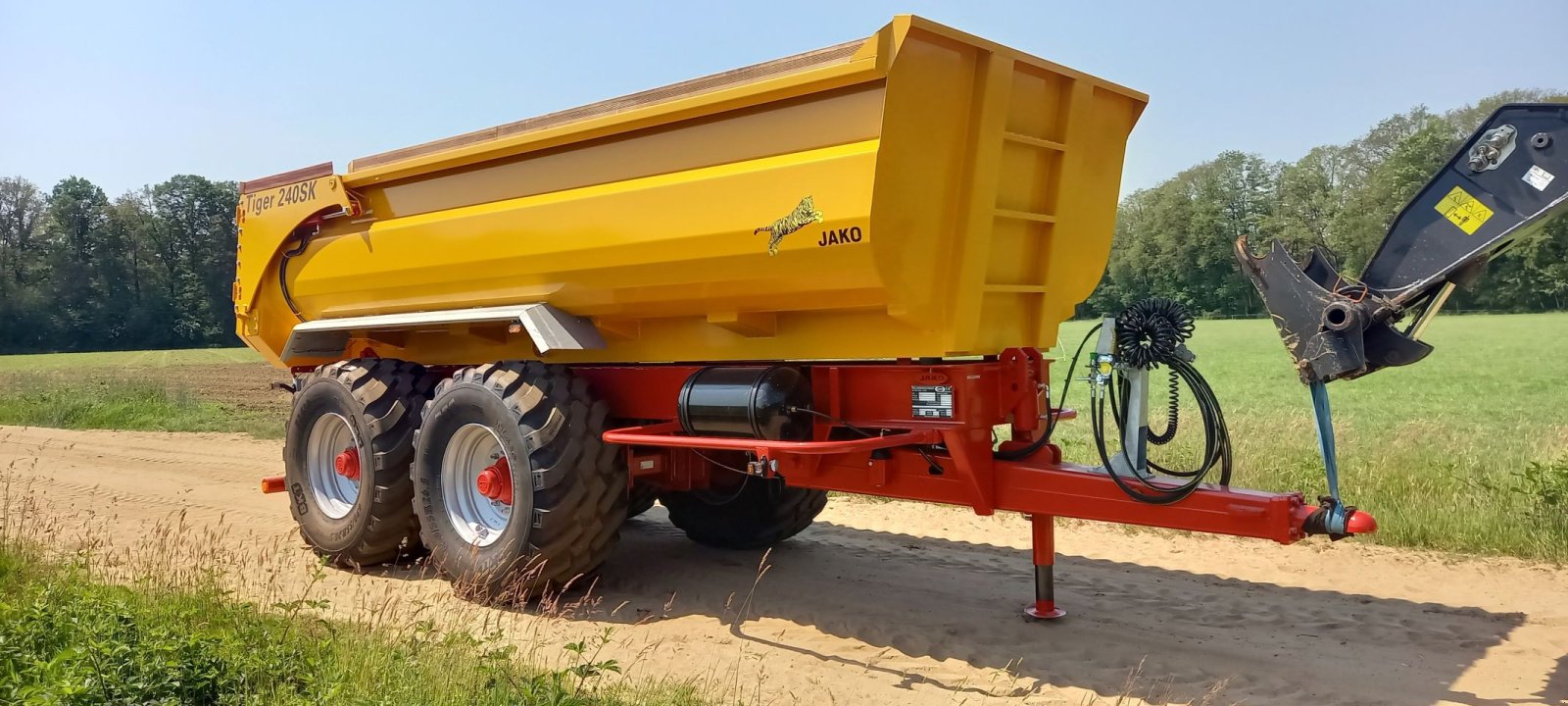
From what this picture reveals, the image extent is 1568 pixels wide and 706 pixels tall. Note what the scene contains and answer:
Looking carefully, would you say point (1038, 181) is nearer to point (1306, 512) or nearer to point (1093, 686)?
point (1306, 512)

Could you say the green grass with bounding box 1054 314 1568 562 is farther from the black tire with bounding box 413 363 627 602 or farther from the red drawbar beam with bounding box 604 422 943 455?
the black tire with bounding box 413 363 627 602

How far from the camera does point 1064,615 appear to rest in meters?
5.36

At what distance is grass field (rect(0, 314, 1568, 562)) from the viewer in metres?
6.65

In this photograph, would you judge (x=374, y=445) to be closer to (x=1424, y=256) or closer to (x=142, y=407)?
(x=1424, y=256)

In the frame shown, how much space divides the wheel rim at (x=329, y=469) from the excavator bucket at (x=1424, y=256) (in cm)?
589

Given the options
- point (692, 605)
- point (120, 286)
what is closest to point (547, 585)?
point (692, 605)

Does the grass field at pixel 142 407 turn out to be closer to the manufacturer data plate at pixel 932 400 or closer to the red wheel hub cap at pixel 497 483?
the red wheel hub cap at pixel 497 483

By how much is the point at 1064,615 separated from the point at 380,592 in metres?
3.93

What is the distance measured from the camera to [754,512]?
7016 mm

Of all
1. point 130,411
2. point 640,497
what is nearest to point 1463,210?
point 640,497

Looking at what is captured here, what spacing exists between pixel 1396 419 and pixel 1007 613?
11666 mm

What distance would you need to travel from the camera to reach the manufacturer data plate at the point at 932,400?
15.2 feet

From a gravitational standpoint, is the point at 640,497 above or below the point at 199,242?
below

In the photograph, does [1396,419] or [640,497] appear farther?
[1396,419]
